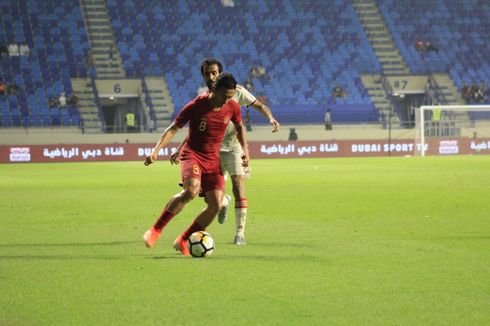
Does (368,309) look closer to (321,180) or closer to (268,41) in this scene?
(321,180)

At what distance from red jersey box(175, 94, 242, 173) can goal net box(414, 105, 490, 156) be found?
123ft

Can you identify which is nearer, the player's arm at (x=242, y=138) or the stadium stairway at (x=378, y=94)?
the player's arm at (x=242, y=138)

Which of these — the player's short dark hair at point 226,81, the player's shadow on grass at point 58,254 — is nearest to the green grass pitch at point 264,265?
the player's shadow on grass at point 58,254

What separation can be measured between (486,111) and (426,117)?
361cm

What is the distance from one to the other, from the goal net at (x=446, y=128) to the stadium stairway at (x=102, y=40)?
16586 mm

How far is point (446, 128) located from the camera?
49031mm

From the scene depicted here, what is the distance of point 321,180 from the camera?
26.0 m

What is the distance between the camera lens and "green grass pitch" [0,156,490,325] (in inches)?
257

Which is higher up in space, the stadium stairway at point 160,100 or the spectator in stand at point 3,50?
the spectator in stand at point 3,50

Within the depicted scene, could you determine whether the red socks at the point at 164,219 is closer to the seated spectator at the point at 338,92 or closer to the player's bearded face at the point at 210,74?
the player's bearded face at the point at 210,74

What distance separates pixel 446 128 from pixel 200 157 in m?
40.5

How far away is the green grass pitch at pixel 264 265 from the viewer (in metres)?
6.52

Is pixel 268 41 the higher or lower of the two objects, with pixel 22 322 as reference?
higher

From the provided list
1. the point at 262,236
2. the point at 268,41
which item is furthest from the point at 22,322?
the point at 268,41
